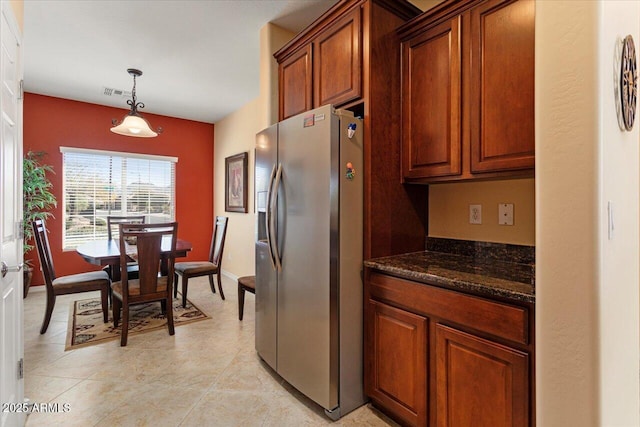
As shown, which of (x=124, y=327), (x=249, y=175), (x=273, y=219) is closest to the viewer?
(x=273, y=219)

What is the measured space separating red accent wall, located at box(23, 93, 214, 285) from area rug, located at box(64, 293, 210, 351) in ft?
3.96

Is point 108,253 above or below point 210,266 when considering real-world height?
above

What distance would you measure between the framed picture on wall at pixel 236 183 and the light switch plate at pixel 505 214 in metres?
3.57

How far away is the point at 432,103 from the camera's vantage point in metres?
1.86

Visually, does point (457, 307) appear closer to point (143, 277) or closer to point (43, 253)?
point (143, 277)

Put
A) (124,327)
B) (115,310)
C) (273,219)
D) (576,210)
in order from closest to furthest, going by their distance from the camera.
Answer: (576,210), (273,219), (124,327), (115,310)

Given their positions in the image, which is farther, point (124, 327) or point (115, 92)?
point (115, 92)

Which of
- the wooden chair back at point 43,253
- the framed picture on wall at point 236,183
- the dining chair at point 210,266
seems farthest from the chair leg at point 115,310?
the framed picture on wall at point 236,183

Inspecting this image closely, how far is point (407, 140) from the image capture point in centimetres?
199

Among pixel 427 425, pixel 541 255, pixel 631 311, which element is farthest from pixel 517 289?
pixel 427 425

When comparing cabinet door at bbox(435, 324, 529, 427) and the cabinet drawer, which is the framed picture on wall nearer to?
the cabinet drawer

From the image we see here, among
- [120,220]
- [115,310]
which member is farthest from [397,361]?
[120,220]

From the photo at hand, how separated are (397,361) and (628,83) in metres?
1.55

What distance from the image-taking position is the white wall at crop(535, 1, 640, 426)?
0.87 meters
